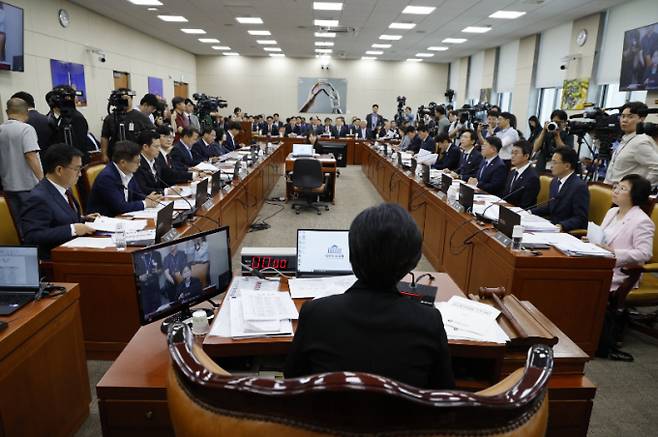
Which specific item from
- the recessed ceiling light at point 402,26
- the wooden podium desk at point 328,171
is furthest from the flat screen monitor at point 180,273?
the recessed ceiling light at point 402,26

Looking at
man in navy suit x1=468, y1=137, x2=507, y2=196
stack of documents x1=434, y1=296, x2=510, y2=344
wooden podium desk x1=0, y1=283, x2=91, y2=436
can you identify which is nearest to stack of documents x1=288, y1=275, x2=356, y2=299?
stack of documents x1=434, y1=296, x2=510, y2=344

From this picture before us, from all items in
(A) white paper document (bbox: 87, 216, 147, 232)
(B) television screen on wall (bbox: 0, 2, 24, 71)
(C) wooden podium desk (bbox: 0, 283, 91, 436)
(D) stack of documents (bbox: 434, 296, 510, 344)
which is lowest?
(C) wooden podium desk (bbox: 0, 283, 91, 436)

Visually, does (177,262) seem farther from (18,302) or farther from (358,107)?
(358,107)

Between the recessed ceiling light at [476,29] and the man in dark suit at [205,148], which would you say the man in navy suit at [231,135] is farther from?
the recessed ceiling light at [476,29]

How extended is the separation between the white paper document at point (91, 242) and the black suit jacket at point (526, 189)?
10.3 ft

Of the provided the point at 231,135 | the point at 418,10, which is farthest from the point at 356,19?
the point at 231,135

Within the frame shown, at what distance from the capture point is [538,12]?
722 cm

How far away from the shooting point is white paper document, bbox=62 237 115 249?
7.65 ft

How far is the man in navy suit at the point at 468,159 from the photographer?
16.9ft

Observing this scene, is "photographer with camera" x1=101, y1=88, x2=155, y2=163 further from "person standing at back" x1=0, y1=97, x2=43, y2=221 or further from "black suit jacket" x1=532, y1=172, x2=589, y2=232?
"black suit jacket" x1=532, y1=172, x2=589, y2=232

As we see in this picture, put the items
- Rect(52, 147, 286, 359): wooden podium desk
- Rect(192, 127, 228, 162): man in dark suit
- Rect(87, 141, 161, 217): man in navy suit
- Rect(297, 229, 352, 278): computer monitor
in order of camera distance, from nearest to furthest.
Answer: Rect(297, 229, 352, 278): computer monitor
Rect(52, 147, 286, 359): wooden podium desk
Rect(87, 141, 161, 217): man in navy suit
Rect(192, 127, 228, 162): man in dark suit

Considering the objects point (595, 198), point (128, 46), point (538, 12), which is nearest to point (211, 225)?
point (595, 198)

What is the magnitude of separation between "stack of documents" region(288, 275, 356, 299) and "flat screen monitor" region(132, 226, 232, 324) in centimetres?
28

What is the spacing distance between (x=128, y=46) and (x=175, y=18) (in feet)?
5.88
